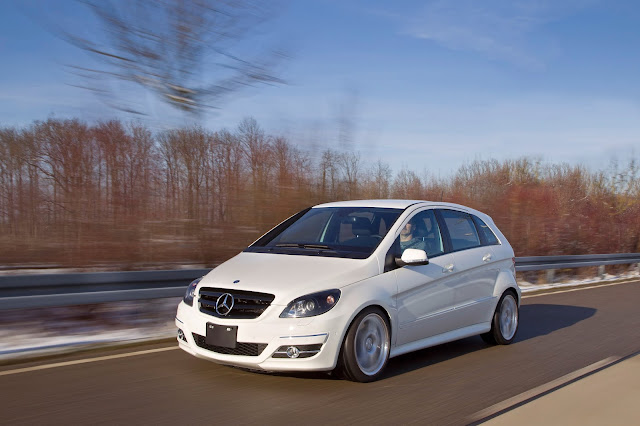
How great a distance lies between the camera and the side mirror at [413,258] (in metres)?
6.08

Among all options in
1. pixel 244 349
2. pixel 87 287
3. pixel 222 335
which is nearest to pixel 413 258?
pixel 244 349

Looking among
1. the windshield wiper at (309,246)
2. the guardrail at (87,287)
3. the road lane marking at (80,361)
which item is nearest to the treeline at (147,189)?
the guardrail at (87,287)

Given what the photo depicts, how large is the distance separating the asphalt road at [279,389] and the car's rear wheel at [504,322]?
12cm

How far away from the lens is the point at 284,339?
5.23m

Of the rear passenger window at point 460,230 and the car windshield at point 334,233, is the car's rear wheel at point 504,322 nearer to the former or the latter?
the rear passenger window at point 460,230

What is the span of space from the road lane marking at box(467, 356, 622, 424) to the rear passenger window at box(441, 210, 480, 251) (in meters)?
1.76

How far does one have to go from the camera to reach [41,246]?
32.4 ft

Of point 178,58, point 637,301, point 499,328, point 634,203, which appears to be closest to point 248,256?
point 499,328

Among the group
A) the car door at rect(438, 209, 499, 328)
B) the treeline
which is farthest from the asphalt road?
the treeline

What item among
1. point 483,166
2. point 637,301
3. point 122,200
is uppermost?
point 483,166

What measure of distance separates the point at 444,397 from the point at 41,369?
143 inches

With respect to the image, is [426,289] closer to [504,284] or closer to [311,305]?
[311,305]

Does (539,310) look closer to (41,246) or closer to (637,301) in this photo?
(637,301)

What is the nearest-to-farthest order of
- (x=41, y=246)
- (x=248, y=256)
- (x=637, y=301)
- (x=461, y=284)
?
(x=248, y=256), (x=461, y=284), (x=41, y=246), (x=637, y=301)
